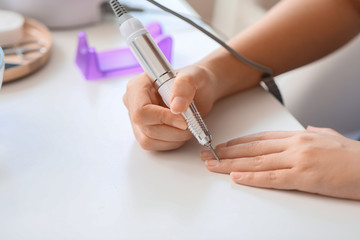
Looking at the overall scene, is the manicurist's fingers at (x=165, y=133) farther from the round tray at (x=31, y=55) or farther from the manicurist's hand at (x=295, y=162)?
the round tray at (x=31, y=55)

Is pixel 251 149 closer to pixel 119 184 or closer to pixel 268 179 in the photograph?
pixel 268 179

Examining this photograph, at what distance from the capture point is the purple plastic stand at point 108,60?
0.58m

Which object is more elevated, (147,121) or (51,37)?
(51,37)

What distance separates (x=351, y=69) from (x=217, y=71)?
1.18ft

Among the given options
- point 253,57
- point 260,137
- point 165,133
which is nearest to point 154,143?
point 165,133

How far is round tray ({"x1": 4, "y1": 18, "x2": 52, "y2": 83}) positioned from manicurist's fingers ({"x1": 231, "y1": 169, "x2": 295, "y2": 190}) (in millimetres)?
335

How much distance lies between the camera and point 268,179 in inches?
16.2

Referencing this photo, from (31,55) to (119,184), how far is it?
289 mm

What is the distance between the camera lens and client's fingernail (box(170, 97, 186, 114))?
41 cm

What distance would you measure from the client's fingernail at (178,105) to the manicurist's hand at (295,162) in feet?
0.22

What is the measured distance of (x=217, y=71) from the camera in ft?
1.79

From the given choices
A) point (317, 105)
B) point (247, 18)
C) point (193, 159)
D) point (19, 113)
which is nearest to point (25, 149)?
point (19, 113)

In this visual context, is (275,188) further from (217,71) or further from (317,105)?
(317,105)

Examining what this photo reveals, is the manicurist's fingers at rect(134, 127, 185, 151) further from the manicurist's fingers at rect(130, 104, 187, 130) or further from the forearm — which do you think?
the forearm
